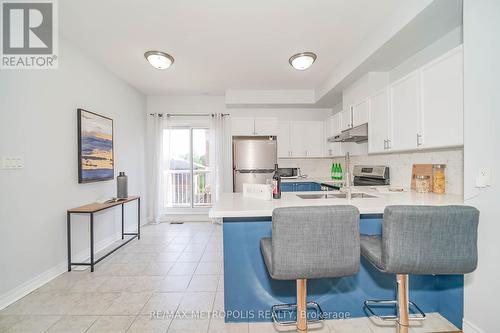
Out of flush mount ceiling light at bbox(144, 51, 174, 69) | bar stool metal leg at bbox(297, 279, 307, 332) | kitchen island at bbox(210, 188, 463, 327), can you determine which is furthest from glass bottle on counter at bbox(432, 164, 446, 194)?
flush mount ceiling light at bbox(144, 51, 174, 69)

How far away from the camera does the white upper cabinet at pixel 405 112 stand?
2240 millimetres

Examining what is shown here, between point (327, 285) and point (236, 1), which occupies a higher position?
point (236, 1)

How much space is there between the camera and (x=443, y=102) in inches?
76.3

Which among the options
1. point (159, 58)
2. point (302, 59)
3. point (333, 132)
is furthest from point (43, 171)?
point (333, 132)

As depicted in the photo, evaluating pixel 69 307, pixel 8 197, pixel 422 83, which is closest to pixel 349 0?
pixel 422 83

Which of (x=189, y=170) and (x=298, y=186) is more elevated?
(x=189, y=170)

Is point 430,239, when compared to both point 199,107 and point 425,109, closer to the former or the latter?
point 425,109

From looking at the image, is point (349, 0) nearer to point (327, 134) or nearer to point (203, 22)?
point (203, 22)

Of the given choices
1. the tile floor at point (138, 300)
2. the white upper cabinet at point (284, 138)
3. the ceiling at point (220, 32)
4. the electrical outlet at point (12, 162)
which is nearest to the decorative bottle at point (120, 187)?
the tile floor at point (138, 300)

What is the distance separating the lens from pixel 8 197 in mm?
2090

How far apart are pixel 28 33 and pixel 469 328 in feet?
14.9

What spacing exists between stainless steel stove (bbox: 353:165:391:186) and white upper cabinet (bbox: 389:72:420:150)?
0.64 metres

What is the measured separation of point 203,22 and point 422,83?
2.20 m

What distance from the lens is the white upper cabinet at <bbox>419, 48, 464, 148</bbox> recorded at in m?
1.79
